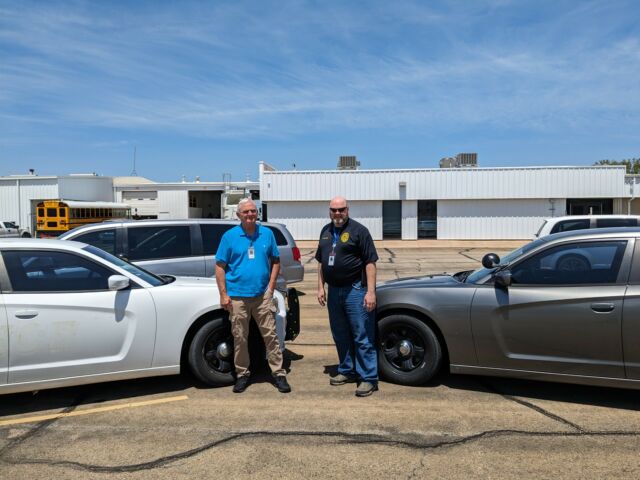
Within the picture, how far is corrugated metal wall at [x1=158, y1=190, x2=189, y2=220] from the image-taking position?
47.0m

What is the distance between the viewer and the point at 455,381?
5.42m

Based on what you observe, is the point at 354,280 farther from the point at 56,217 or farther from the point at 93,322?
the point at 56,217

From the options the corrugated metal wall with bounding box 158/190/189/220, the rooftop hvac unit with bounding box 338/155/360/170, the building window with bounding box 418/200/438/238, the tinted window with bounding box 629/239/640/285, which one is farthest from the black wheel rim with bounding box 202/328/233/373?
the corrugated metal wall with bounding box 158/190/189/220

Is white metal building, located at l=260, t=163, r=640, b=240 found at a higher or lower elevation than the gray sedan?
higher

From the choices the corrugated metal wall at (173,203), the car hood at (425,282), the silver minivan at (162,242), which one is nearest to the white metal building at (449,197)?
the corrugated metal wall at (173,203)

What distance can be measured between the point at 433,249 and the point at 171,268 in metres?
21.6

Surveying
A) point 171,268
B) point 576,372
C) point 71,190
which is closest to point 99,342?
point 171,268

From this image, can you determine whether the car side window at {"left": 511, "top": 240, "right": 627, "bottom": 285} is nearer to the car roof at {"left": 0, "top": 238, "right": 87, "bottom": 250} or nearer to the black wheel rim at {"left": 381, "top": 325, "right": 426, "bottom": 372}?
the black wheel rim at {"left": 381, "top": 325, "right": 426, "bottom": 372}

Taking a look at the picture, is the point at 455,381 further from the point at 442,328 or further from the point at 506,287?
the point at 506,287

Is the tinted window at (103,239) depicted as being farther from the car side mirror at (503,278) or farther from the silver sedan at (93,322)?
the car side mirror at (503,278)

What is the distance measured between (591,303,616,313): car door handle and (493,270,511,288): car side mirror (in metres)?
0.71

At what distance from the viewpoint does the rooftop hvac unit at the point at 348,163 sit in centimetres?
3453

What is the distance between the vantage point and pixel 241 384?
17.0 feet

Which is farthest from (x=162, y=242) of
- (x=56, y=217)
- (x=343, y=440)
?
(x=56, y=217)
